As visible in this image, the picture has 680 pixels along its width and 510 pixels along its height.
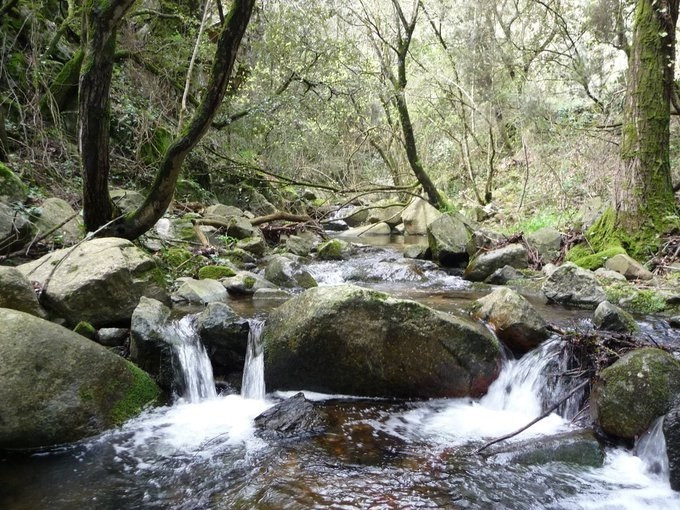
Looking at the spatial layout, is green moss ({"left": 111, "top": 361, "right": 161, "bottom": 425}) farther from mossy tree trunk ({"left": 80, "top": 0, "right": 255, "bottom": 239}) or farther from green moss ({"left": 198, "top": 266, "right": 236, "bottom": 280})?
green moss ({"left": 198, "top": 266, "right": 236, "bottom": 280})

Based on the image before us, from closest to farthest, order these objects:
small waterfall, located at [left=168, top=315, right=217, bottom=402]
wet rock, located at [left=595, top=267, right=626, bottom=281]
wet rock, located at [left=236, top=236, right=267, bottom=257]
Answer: small waterfall, located at [left=168, top=315, right=217, bottom=402] → wet rock, located at [left=595, top=267, right=626, bottom=281] → wet rock, located at [left=236, top=236, right=267, bottom=257]

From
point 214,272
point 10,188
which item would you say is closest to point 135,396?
point 214,272

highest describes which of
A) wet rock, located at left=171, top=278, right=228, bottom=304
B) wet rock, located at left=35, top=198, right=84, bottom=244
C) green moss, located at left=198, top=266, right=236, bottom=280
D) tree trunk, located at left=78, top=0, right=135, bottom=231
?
tree trunk, located at left=78, top=0, right=135, bottom=231

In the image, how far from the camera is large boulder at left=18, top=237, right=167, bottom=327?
4484 mm

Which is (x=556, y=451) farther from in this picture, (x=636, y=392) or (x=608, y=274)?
(x=608, y=274)

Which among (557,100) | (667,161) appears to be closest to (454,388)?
(667,161)

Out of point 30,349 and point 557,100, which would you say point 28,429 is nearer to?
point 30,349

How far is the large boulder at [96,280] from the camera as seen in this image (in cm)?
448

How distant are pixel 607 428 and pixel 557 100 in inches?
488

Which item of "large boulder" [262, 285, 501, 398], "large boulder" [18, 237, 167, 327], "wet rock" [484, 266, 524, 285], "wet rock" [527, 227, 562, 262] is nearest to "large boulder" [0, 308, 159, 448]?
"large boulder" [18, 237, 167, 327]

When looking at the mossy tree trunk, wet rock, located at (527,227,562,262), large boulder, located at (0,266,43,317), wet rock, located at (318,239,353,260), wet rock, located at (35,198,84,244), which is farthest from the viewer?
wet rock, located at (318,239,353,260)

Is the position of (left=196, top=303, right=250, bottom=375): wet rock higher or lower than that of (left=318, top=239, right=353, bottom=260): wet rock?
lower

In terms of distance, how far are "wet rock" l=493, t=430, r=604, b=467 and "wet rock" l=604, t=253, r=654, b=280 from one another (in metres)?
4.08

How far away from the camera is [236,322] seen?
15.2 ft
